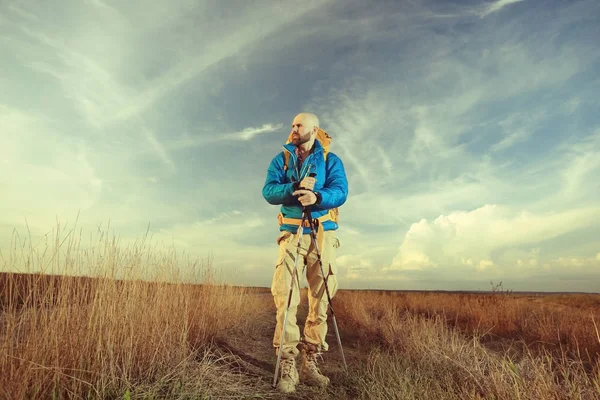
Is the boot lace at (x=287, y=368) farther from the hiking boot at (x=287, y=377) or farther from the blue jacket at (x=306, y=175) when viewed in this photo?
the blue jacket at (x=306, y=175)

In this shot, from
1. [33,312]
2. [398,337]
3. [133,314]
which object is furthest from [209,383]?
[398,337]

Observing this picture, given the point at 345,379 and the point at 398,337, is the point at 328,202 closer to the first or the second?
the point at 345,379

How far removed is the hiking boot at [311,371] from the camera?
387cm

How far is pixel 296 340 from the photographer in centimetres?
392

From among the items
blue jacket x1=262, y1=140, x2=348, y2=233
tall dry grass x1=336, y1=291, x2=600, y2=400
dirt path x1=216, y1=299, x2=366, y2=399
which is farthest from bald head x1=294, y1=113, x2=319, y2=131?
dirt path x1=216, y1=299, x2=366, y2=399

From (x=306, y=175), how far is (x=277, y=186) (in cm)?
30

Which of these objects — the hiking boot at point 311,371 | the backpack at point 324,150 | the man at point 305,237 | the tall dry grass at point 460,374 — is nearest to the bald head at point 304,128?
the man at point 305,237

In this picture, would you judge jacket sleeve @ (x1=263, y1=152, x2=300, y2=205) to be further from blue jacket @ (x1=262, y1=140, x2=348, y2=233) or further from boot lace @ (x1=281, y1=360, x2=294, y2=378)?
boot lace @ (x1=281, y1=360, x2=294, y2=378)

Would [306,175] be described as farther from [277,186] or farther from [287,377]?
[287,377]

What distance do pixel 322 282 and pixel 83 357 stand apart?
6.98 ft

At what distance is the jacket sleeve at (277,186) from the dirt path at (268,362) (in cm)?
167

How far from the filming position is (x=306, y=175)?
3994 millimetres

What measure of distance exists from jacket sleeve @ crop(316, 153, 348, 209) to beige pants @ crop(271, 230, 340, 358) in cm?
38

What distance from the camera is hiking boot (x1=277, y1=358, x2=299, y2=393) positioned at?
3.66 meters
